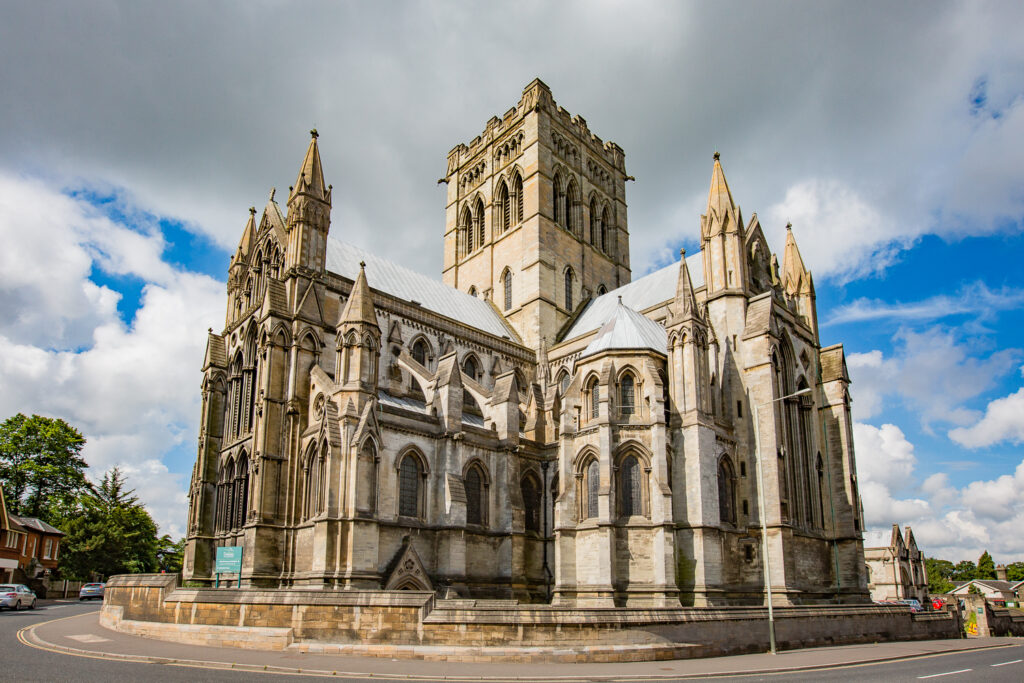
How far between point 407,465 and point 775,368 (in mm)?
17775

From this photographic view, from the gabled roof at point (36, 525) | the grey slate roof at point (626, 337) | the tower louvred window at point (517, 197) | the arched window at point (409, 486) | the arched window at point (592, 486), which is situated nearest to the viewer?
the arched window at point (592, 486)

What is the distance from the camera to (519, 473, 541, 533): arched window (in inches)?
1345

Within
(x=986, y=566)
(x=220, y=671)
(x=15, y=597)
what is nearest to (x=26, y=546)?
(x=15, y=597)

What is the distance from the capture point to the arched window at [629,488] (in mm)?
29359

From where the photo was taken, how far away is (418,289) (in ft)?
140

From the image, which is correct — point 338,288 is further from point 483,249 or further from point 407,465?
point 483,249

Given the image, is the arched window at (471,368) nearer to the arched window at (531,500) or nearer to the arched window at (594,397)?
the arched window at (531,500)

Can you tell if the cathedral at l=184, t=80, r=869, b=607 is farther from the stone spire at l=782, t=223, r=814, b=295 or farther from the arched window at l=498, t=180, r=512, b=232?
the arched window at l=498, t=180, r=512, b=232

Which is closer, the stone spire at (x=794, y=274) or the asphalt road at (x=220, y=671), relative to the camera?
the asphalt road at (x=220, y=671)

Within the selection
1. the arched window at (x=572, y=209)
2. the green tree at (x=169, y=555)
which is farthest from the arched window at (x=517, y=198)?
the green tree at (x=169, y=555)

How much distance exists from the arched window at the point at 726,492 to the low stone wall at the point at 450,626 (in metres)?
7.84

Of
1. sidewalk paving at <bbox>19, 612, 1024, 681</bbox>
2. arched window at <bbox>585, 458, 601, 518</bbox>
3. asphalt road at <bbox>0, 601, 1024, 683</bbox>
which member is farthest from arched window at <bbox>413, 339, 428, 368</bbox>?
asphalt road at <bbox>0, 601, 1024, 683</bbox>

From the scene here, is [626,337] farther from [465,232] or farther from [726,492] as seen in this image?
[465,232]

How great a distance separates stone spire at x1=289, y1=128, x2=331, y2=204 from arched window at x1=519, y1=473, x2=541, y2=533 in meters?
16.6
